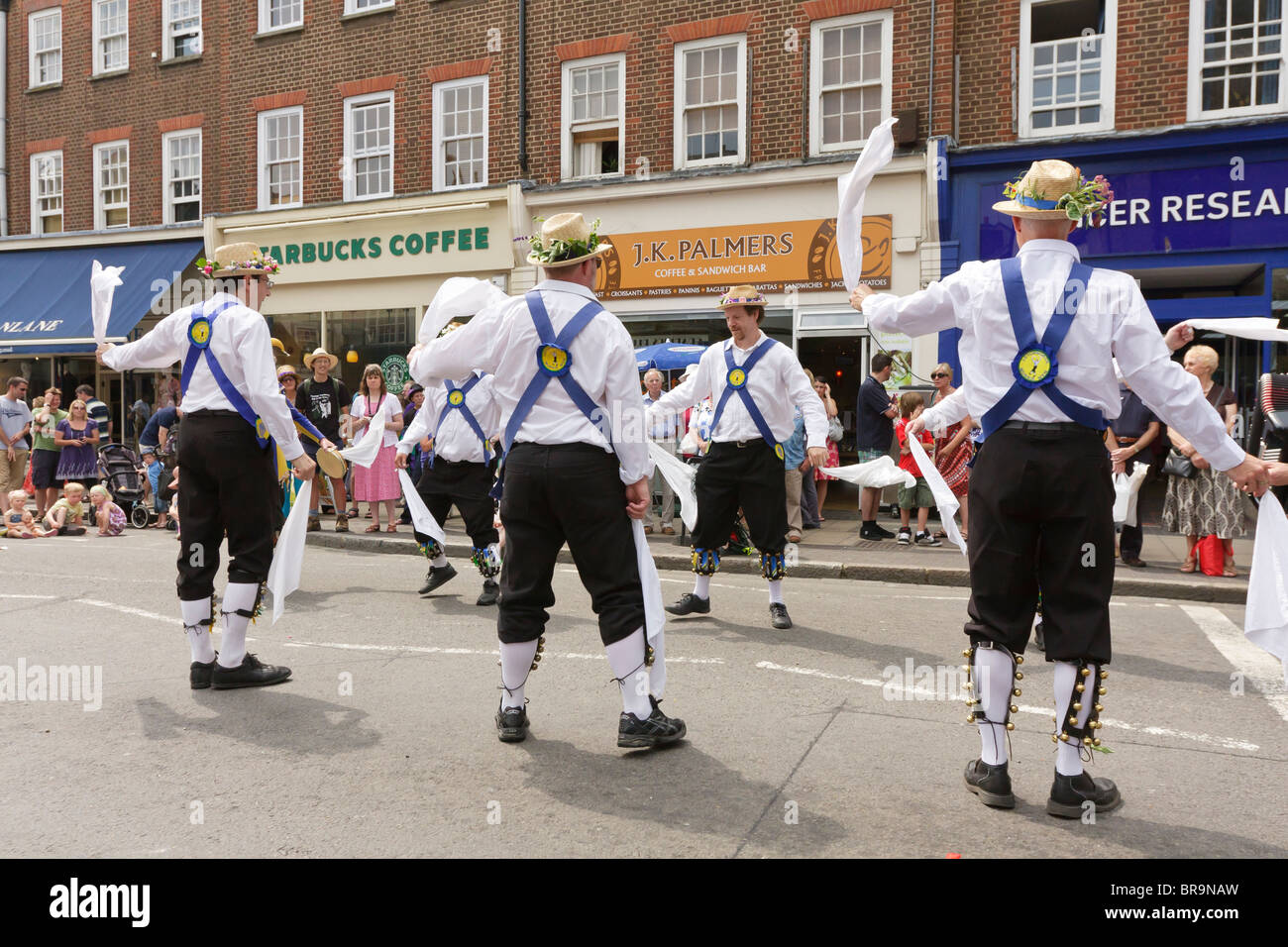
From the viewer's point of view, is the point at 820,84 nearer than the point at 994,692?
No

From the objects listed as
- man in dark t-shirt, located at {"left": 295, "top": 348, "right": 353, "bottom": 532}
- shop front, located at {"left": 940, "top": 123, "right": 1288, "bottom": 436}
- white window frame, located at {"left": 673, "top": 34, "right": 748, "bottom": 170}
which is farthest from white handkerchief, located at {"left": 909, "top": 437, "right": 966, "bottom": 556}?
white window frame, located at {"left": 673, "top": 34, "right": 748, "bottom": 170}

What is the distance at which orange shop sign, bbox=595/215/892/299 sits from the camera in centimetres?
1476

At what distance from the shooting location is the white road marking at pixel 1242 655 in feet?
18.1

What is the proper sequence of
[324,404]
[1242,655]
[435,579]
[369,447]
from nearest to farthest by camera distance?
[1242,655], [435,579], [369,447], [324,404]

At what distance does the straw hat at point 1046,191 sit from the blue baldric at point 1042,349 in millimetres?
236

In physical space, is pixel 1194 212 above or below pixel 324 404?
above

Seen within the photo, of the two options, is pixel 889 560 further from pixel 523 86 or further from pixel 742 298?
pixel 523 86

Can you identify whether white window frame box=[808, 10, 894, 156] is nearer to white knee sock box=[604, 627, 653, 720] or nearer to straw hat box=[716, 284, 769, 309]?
straw hat box=[716, 284, 769, 309]

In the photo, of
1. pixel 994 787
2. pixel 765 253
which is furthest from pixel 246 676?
pixel 765 253

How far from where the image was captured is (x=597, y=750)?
4.46 metres

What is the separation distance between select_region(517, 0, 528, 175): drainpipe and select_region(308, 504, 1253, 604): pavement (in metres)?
7.05

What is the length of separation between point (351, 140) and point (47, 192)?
28.1 feet

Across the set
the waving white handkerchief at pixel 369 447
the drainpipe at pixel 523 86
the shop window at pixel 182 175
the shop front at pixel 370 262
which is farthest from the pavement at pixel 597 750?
the shop window at pixel 182 175
